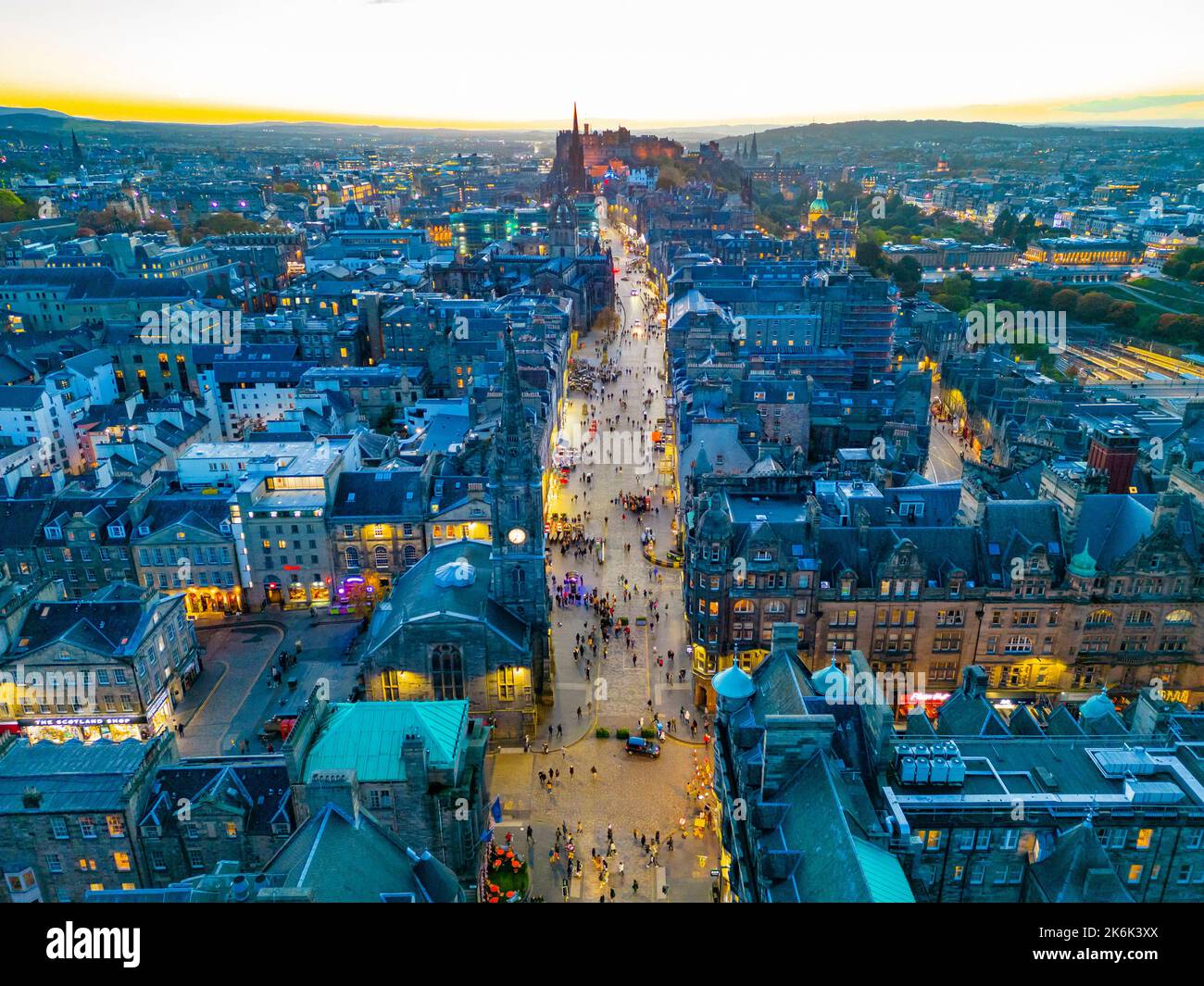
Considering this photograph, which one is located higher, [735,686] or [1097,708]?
[735,686]

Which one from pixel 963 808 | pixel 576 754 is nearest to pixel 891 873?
pixel 963 808

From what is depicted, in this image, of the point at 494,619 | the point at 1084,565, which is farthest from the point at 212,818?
the point at 1084,565

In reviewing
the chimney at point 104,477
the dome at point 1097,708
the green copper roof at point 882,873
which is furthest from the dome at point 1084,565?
the chimney at point 104,477

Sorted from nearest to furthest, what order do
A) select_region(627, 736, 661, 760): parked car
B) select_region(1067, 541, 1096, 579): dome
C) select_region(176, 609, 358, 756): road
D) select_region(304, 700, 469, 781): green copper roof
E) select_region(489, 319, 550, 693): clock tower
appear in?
1. select_region(304, 700, 469, 781): green copper roof
2. select_region(627, 736, 661, 760): parked car
3. select_region(489, 319, 550, 693): clock tower
4. select_region(1067, 541, 1096, 579): dome
5. select_region(176, 609, 358, 756): road

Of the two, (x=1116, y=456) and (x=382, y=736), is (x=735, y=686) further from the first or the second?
(x=1116, y=456)

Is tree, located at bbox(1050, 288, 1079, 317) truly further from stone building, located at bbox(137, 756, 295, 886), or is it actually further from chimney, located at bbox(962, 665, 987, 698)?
stone building, located at bbox(137, 756, 295, 886)

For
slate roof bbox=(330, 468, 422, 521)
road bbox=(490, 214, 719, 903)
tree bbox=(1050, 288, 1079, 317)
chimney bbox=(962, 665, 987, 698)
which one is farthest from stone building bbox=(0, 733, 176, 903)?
tree bbox=(1050, 288, 1079, 317)
